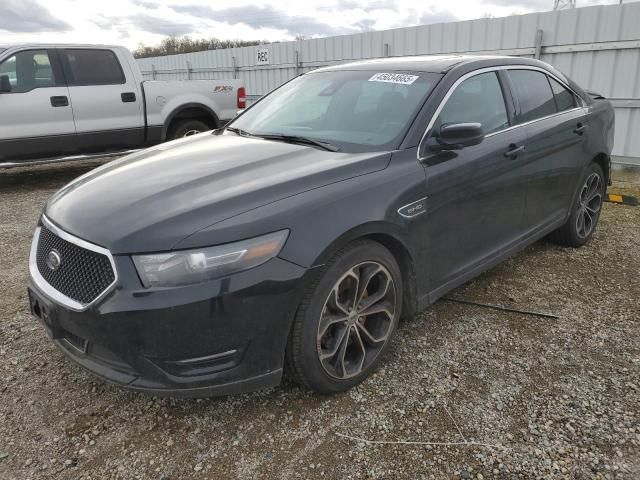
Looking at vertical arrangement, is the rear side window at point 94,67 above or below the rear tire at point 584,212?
above

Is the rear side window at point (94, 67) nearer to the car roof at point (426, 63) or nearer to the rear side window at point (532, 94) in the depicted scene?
the car roof at point (426, 63)

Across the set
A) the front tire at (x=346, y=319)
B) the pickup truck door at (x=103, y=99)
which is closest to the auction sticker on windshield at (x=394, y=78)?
the front tire at (x=346, y=319)

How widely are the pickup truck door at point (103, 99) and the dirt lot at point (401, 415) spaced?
4.58 meters

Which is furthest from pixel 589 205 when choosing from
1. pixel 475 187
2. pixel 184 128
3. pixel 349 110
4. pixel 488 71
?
pixel 184 128

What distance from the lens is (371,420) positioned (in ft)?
8.14

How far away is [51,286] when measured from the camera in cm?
241

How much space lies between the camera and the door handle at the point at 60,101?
7.05m

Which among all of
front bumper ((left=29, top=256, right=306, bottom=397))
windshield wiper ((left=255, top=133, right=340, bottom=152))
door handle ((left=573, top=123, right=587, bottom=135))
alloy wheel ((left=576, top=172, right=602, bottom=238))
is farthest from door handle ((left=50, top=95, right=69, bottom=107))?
alloy wheel ((left=576, top=172, right=602, bottom=238))

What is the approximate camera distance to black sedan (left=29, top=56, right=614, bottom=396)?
6.94 ft

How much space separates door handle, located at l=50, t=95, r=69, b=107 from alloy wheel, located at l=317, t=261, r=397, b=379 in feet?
20.4

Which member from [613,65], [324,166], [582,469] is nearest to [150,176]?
[324,166]

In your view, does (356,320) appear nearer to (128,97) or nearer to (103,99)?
(103,99)

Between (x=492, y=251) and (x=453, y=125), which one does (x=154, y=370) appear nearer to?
(x=453, y=125)

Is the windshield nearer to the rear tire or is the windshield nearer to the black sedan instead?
the black sedan
